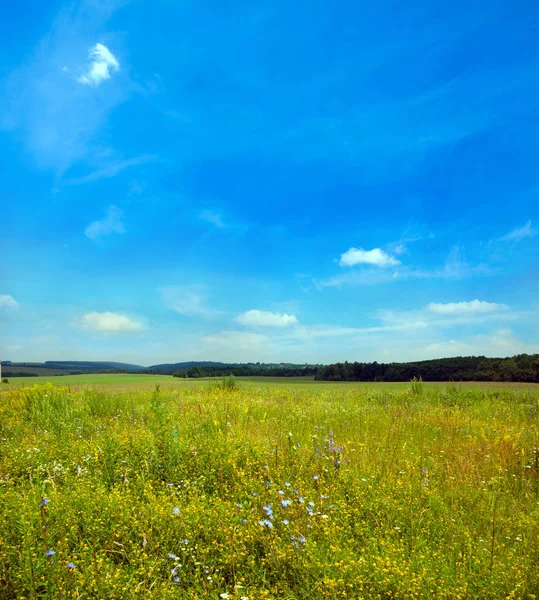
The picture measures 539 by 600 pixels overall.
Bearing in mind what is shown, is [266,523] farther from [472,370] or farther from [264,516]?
[472,370]

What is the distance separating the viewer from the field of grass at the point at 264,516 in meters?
2.91

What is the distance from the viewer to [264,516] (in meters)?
3.75

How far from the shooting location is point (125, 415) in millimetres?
8781

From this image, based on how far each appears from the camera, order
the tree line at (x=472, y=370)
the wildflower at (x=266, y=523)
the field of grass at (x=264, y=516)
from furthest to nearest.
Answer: the tree line at (x=472, y=370) < the wildflower at (x=266, y=523) < the field of grass at (x=264, y=516)

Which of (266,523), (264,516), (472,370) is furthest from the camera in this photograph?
(472,370)

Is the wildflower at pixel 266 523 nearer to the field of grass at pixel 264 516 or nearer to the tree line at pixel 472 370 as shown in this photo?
the field of grass at pixel 264 516

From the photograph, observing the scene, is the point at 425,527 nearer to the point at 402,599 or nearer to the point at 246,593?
the point at 402,599

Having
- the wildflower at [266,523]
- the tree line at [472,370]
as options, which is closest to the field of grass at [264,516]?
the wildflower at [266,523]

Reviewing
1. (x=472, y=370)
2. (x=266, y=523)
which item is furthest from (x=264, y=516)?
(x=472, y=370)

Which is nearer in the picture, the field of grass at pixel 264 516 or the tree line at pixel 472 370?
the field of grass at pixel 264 516

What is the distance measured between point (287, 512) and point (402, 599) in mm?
1240

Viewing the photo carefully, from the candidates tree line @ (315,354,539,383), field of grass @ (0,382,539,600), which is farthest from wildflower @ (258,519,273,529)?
tree line @ (315,354,539,383)

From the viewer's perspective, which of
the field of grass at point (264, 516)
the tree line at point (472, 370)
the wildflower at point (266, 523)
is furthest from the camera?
the tree line at point (472, 370)

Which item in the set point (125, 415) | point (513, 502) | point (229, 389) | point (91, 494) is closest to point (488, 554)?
point (513, 502)
